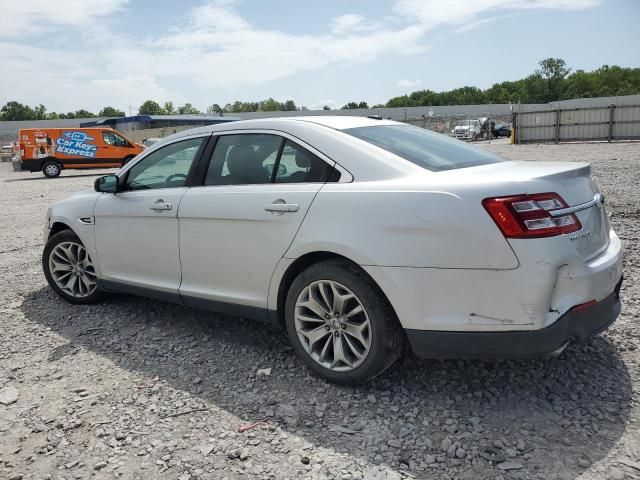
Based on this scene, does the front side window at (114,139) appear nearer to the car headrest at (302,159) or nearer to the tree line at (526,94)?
the car headrest at (302,159)

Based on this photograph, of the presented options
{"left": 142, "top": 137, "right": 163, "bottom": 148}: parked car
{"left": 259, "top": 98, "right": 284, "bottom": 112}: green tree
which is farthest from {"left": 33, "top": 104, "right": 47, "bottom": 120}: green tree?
{"left": 142, "top": 137, "right": 163, "bottom": 148}: parked car

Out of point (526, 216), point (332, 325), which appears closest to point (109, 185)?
point (332, 325)

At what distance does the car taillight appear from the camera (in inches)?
102

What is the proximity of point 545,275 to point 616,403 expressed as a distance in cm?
93

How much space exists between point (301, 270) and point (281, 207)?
40cm

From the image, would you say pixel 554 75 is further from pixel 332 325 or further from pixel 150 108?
pixel 332 325

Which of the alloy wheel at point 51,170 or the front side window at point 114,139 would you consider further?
the front side window at point 114,139

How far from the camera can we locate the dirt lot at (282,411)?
2553mm

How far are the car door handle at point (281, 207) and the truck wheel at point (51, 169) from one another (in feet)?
74.6

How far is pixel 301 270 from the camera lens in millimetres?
3320

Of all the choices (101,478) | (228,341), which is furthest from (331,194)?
A: (101,478)

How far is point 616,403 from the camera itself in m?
2.90

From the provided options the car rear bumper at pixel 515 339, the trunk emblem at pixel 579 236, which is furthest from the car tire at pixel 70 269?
the trunk emblem at pixel 579 236

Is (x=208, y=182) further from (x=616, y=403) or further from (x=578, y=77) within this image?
(x=578, y=77)
